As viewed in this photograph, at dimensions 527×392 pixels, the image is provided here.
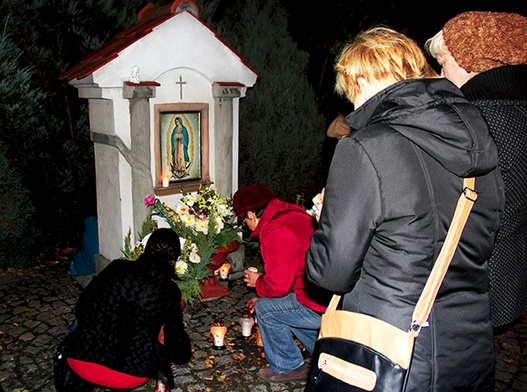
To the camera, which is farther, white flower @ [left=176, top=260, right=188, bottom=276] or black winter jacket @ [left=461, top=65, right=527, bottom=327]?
white flower @ [left=176, top=260, right=188, bottom=276]

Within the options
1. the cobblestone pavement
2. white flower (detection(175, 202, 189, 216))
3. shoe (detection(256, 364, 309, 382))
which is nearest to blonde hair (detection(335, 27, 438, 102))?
shoe (detection(256, 364, 309, 382))

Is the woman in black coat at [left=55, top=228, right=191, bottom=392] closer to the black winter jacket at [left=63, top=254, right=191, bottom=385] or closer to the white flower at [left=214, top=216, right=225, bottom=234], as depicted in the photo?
the black winter jacket at [left=63, top=254, right=191, bottom=385]

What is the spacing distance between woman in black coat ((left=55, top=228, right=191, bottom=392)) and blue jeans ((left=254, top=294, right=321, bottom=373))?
758mm

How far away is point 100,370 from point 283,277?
1.42 m

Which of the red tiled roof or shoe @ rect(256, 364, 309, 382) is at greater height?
the red tiled roof

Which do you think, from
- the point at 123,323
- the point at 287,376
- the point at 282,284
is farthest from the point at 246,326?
the point at 123,323

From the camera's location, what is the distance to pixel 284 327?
152 inches

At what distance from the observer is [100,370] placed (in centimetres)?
324

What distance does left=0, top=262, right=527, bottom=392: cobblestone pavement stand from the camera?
405cm

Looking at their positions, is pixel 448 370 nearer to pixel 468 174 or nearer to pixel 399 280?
pixel 399 280

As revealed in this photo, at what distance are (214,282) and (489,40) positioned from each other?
434 cm

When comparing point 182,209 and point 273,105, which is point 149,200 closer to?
point 182,209

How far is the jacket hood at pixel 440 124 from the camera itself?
5.53 ft

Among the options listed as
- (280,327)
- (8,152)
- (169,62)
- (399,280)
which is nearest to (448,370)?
(399,280)
